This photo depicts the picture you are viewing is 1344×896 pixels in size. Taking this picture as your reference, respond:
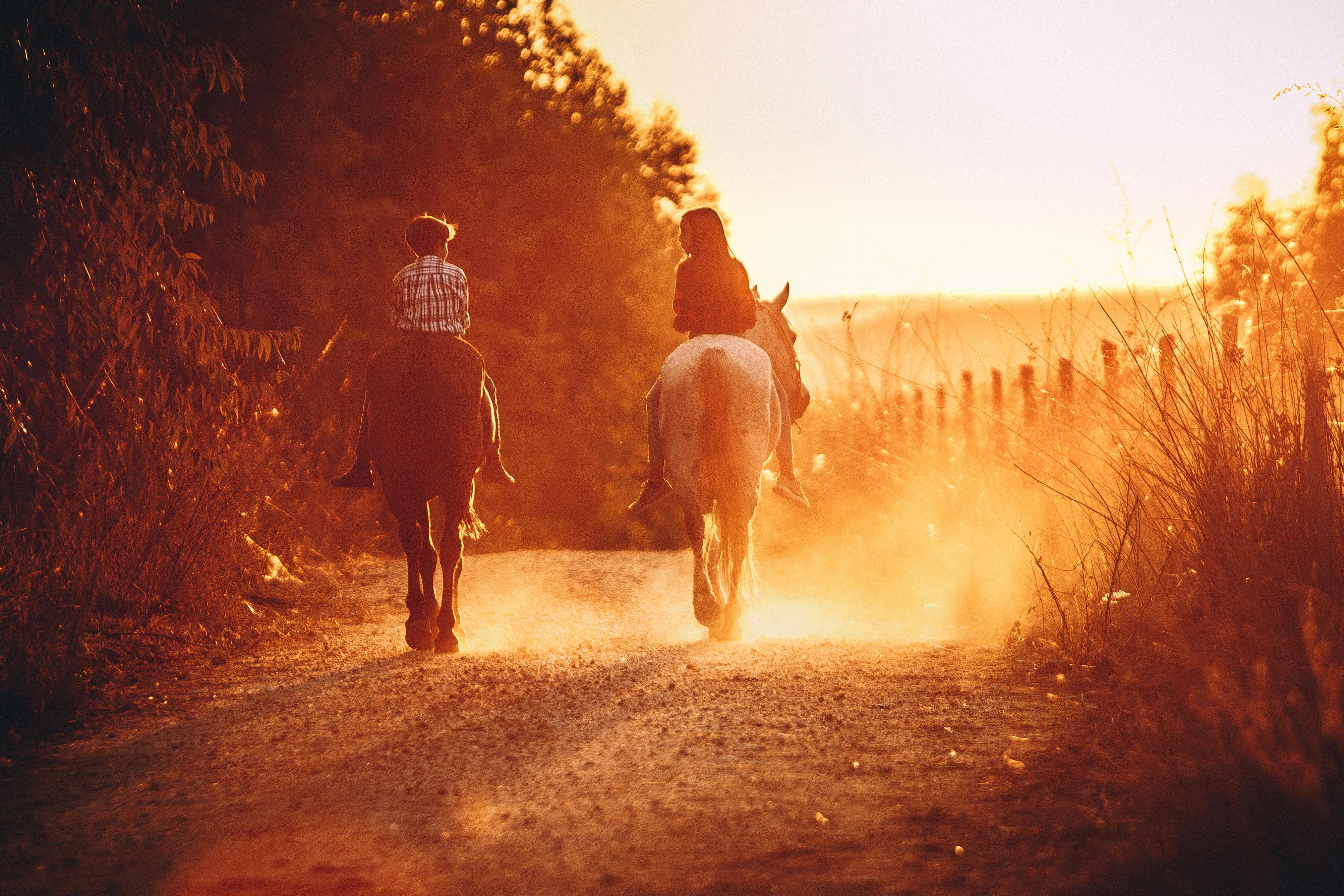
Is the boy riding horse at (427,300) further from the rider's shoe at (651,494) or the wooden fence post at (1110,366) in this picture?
the wooden fence post at (1110,366)

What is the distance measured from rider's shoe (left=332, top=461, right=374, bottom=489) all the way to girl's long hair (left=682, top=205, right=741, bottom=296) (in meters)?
2.41

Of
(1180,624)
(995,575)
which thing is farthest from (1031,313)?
(1180,624)

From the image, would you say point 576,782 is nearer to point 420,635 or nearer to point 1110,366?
point 420,635

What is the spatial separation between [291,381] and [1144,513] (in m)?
8.42

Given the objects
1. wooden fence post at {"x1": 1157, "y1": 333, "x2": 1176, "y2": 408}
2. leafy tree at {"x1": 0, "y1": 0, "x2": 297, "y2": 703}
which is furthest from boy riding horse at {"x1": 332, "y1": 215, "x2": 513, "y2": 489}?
wooden fence post at {"x1": 1157, "y1": 333, "x2": 1176, "y2": 408}

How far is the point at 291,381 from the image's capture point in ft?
35.2

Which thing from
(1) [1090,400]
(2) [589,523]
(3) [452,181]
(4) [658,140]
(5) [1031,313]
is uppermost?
(4) [658,140]

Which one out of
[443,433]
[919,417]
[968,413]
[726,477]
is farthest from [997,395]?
[443,433]

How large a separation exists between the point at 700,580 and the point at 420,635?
5.34 feet

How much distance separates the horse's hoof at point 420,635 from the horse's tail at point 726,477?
70.0 inches

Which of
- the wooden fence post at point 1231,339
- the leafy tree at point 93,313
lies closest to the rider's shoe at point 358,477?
the leafy tree at point 93,313

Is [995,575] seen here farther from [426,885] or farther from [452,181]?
[452,181]

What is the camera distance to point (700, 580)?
6180mm

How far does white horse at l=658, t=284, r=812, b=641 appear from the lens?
20.6ft
